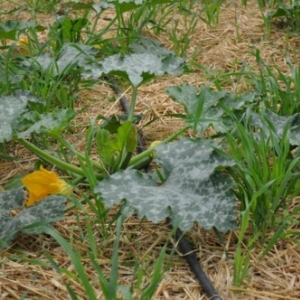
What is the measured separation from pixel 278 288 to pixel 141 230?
0.37m

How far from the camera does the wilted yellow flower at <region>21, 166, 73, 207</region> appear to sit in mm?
1777

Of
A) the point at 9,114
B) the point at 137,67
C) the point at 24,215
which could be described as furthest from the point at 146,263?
the point at 137,67

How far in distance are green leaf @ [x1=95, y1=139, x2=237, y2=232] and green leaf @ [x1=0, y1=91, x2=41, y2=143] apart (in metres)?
0.32

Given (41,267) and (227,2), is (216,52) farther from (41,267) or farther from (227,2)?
(41,267)

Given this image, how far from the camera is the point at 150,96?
98.1 inches

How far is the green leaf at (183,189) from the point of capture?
159cm

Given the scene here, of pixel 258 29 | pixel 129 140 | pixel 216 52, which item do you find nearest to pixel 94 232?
pixel 129 140

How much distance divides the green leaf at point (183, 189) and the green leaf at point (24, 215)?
14 cm

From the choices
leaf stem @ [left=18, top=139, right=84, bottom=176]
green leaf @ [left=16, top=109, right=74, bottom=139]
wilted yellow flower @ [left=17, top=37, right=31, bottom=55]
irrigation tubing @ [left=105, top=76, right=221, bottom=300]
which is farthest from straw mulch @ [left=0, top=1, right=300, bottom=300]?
wilted yellow flower @ [left=17, top=37, right=31, bottom=55]

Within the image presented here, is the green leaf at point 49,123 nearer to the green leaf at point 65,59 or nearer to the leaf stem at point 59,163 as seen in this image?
the leaf stem at point 59,163

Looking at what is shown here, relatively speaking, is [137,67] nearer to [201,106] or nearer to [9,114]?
[201,106]

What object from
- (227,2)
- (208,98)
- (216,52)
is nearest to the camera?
(208,98)

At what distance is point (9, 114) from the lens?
189 centimetres

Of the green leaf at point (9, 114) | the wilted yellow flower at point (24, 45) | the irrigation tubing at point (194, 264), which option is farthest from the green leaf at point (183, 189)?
the wilted yellow flower at point (24, 45)
